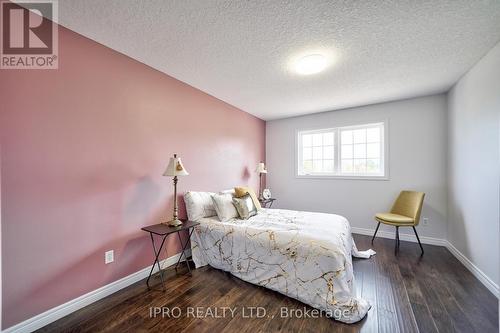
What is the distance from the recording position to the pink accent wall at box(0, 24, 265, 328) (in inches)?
59.9

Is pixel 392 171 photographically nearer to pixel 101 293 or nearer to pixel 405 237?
pixel 405 237

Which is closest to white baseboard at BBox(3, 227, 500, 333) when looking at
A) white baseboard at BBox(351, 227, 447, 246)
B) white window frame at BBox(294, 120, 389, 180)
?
A: white baseboard at BBox(351, 227, 447, 246)

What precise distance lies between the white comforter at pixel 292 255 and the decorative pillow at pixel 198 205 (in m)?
0.11

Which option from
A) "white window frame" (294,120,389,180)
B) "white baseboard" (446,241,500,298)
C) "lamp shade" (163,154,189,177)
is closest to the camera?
"white baseboard" (446,241,500,298)

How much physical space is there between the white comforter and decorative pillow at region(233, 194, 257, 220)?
0.09 metres

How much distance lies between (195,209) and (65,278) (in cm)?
136

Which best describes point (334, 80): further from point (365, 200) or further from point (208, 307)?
point (208, 307)

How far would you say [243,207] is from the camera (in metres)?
2.88

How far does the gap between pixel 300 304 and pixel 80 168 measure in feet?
7.81

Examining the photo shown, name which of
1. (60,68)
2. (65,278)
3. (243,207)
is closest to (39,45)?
(60,68)

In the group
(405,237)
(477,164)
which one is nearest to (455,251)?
(405,237)

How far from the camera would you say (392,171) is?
11.9 feet

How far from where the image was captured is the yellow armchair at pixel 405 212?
2.94 metres

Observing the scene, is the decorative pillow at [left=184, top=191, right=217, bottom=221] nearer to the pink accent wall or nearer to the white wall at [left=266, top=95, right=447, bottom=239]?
the pink accent wall
